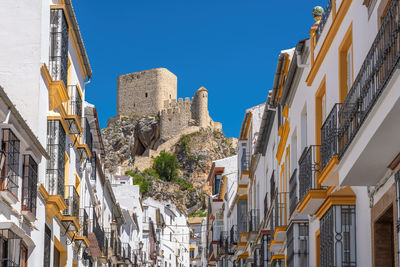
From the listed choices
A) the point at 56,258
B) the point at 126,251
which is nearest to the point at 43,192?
the point at 56,258

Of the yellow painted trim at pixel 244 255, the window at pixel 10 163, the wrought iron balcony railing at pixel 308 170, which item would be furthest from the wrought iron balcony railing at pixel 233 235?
the window at pixel 10 163

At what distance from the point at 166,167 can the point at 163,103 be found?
15472 mm

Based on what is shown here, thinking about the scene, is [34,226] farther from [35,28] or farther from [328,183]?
[328,183]

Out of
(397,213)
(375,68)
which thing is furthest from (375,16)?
(397,213)

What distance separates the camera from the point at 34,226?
17.6m

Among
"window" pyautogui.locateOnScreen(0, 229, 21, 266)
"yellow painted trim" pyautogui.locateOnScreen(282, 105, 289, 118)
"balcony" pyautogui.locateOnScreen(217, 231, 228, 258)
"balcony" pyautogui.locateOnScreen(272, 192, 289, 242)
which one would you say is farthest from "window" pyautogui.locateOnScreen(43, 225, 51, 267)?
"balcony" pyautogui.locateOnScreen(217, 231, 228, 258)

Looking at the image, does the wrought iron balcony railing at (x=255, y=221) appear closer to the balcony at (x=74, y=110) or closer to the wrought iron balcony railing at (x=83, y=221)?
the wrought iron balcony railing at (x=83, y=221)

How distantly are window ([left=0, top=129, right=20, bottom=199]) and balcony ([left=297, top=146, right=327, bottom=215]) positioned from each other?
5.32 meters

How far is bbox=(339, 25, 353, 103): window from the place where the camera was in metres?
14.0

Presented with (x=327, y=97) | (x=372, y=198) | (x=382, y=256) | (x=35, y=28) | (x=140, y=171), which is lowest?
(x=382, y=256)

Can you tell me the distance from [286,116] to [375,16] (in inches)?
382

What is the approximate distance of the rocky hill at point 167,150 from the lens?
117688mm

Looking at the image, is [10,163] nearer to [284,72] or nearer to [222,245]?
[284,72]

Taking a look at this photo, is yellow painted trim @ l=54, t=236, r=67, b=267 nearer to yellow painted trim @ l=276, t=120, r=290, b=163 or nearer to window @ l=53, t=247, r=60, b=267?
window @ l=53, t=247, r=60, b=267
